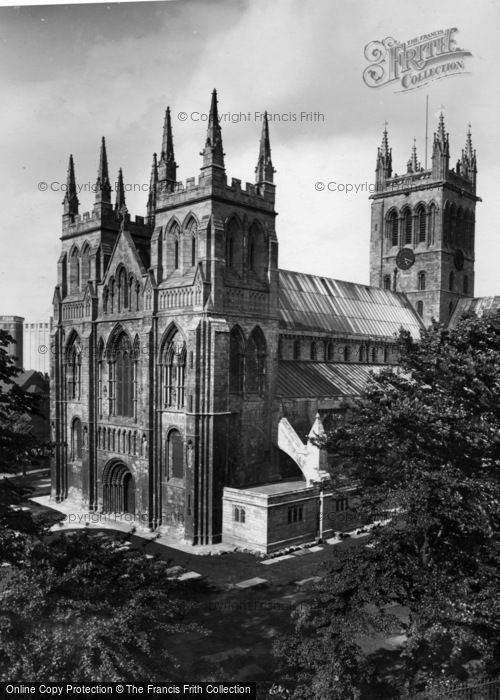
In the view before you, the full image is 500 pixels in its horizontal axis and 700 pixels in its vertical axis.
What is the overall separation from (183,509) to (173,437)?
4474mm

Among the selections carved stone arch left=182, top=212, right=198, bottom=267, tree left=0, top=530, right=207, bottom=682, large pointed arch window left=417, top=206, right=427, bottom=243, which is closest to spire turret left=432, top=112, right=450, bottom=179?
large pointed arch window left=417, top=206, right=427, bottom=243

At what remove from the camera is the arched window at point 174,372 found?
124 feet

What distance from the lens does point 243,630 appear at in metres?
24.3

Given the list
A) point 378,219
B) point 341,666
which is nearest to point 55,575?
point 341,666

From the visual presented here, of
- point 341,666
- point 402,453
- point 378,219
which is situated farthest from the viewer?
point 378,219

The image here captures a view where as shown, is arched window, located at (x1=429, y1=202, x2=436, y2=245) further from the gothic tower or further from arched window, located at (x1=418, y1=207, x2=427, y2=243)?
arched window, located at (x1=418, y1=207, x2=427, y2=243)

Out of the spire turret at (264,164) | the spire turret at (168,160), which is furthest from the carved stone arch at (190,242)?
the spire turret at (264,164)

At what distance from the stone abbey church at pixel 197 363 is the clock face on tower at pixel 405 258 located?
13677 millimetres

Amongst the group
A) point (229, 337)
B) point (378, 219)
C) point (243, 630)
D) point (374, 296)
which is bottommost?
point (243, 630)

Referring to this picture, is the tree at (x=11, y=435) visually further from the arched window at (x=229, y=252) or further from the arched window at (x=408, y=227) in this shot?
the arched window at (x=408, y=227)

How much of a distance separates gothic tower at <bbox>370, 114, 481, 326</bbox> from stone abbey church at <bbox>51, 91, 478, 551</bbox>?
13093 mm

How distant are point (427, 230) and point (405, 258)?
3535mm

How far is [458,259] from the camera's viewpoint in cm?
6309

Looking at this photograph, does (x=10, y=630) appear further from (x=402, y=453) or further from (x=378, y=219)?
(x=378, y=219)
